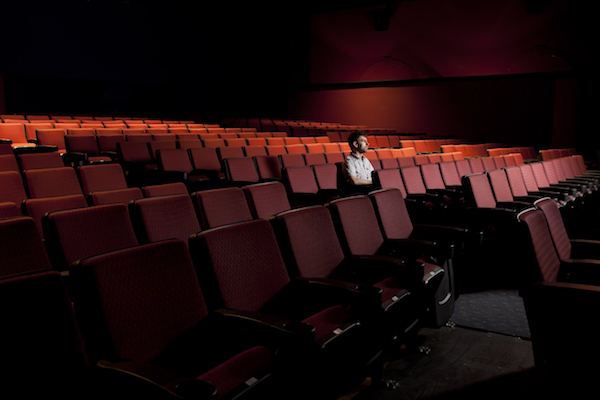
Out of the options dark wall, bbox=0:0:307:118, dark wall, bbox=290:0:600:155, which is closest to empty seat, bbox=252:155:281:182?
dark wall, bbox=0:0:307:118

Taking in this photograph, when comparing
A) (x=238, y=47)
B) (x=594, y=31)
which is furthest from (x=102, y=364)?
(x=238, y=47)

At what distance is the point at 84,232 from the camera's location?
4.02ft

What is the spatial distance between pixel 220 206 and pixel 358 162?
1281mm

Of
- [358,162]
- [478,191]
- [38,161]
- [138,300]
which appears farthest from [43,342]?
[478,191]

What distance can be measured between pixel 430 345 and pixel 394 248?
0.36 metres

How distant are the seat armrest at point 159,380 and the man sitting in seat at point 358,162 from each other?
6.52ft

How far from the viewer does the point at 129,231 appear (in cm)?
133

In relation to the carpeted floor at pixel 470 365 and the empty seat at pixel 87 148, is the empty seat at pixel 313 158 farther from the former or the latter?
the carpeted floor at pixel 470 365

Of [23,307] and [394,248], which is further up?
[23,307]

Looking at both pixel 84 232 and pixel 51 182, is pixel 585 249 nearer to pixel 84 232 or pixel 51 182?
pixel 84 232

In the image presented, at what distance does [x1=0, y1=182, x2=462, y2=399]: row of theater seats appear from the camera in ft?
2.50

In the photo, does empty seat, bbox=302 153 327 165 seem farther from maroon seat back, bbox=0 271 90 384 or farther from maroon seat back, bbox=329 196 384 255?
maroon seat back, bbox=0 271 90 384

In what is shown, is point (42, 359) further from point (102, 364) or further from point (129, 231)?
point (129, 231)

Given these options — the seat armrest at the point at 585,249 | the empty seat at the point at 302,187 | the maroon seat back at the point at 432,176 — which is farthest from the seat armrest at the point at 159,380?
the maroon seat back at the point at 432,176
